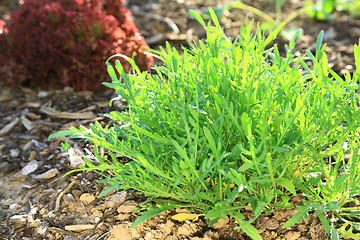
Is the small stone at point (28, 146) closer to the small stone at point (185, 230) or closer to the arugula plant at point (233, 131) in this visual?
the arugula plant at point (233, 131)

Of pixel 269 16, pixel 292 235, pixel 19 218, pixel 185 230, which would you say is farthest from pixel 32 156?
pixel 269 16

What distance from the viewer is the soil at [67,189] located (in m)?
2.05

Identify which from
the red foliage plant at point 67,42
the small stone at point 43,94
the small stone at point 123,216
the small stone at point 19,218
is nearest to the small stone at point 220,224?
the small stone at point 123,216

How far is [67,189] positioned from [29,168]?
0.41m

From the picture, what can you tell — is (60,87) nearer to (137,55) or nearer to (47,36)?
(47,36)

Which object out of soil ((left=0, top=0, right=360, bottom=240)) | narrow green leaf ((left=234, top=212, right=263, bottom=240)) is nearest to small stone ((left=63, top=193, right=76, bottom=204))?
soil ((left=0, top=0, right=360, bottom=240))

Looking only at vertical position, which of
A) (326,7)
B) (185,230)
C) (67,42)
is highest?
(67,42)

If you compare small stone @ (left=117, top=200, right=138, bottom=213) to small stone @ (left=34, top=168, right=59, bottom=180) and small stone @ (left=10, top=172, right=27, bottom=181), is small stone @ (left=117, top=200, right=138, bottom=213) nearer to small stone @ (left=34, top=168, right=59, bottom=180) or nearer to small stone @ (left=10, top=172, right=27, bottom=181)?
small stone @ (left=34, top=168, right=59, bottom=180)

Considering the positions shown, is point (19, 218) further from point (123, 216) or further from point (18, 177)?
point (123, 216)

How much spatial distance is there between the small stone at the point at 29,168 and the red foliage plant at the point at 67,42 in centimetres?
88

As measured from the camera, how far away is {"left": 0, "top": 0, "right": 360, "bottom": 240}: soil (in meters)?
2.05

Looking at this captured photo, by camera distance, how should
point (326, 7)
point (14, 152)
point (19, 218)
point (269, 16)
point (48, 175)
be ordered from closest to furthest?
point (19, 218) < point (48, 175) < point (14, 152) < point (326, 7) < point (269, 16)

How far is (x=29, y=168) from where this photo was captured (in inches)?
102

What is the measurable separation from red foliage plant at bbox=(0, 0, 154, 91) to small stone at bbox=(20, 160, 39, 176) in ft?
2.88
